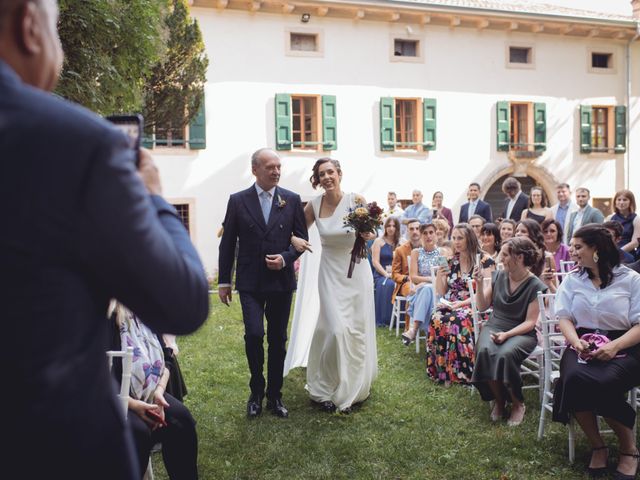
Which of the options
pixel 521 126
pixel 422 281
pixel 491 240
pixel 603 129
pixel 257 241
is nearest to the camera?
pixel 257 241

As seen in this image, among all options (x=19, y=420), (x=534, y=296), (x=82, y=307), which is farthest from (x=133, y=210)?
(x=534, y=296)

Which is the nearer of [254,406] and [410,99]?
[254,406]

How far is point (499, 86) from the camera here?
20.1 metres

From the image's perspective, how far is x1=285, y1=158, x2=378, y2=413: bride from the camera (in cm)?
586

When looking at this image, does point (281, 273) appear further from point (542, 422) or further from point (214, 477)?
point (542, 422)

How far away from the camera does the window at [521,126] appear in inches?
784

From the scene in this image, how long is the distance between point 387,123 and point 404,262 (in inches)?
393

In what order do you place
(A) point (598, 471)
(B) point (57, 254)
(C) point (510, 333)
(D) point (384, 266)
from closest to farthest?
1. (B) point (57, 254)
2. (A) point (598, 471)
3. (C) point (510, 333)
4. (D) point (384, 266)

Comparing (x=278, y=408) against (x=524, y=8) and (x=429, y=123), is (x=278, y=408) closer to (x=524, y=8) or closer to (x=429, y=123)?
(x=429, y=123)

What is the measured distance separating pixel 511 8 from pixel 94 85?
1739 centimetres

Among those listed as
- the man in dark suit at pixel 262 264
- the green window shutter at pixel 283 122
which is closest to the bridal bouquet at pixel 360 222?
the man in dark suit at pixel 262 264

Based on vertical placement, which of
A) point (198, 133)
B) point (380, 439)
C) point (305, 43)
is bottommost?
point (380, 439)

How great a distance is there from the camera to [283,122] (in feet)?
58.5

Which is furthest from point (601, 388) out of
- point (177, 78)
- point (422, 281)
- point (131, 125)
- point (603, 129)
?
point (603, 129)
